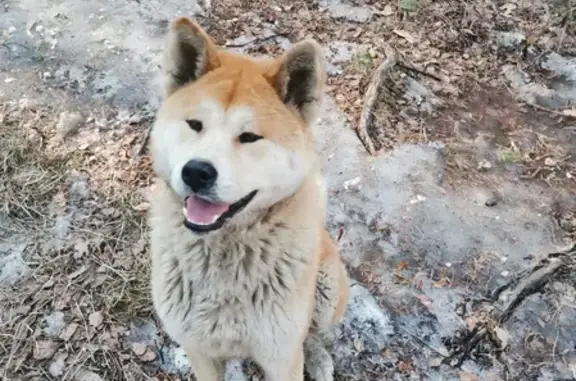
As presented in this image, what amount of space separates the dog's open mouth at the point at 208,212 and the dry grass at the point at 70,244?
1.76 metres

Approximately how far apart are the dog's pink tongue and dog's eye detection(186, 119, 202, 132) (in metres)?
0.31

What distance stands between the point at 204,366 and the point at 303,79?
5.56ft

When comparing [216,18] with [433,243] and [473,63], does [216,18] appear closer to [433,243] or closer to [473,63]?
[473,63]

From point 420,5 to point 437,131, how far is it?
6.58 feet

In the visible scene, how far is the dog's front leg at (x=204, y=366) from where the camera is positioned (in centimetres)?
349

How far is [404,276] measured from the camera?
4.68 metres

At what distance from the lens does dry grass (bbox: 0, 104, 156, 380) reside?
423cm

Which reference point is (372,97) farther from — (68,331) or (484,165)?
(68,331)

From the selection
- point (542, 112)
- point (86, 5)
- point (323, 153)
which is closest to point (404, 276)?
point (323, 153)

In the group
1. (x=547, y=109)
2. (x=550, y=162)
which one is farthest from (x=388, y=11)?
(x=550, y=162)

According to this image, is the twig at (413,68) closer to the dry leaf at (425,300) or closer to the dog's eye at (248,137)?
the dry leaf at (425,300)

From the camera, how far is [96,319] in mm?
4363

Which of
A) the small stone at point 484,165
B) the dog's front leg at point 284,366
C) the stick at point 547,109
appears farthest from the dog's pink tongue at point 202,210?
the stick at point 547,109

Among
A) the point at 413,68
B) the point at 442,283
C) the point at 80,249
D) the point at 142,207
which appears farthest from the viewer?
the point at 413,68
